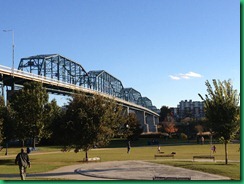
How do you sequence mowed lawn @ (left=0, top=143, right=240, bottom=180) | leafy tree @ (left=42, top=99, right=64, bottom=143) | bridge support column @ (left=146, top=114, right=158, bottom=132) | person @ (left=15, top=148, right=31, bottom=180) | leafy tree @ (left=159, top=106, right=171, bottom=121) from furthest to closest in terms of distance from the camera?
leafy tree @ (left=159, top=106, right=171, bottom=121) → bridge support column @ (left=146, top=114, right=158, bottom=132) → leafy tree @ (left=42, top=99, right=64, bottom=143) → mowed lawn @ (left=0, top=143, right=240, bottom=180) → person @ (left=15, top=148, right=31, bottom=180)

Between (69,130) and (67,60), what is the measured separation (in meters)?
105

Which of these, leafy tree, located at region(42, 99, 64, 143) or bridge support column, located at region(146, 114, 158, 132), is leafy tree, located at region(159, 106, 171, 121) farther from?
leafy tree, located at region(42, 99, 64, 143)

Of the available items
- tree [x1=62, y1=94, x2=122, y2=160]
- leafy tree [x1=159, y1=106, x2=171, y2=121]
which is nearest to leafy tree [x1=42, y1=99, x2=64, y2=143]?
tree [x1=62, y1=94, x2=122, y2=160]

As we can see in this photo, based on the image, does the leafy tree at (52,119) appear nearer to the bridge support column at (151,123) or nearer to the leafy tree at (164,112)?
the bridge support column at (151,123)

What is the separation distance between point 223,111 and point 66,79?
115640 mm

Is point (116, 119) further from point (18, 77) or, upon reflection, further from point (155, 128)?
point (155, 128)

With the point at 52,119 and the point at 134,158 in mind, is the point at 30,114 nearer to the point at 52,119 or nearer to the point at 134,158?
the point at 52,119

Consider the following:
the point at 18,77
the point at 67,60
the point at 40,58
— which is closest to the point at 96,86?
the point at 67,60

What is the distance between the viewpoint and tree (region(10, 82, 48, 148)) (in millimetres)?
37500

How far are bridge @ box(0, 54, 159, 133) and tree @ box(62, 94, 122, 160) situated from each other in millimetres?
19639

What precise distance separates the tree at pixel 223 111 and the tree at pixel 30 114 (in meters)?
18.1

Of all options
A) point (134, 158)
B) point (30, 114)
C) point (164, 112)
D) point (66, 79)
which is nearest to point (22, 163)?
point (134, 158)

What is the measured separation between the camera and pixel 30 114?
126ft

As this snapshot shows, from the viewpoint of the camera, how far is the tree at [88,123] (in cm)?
3284
